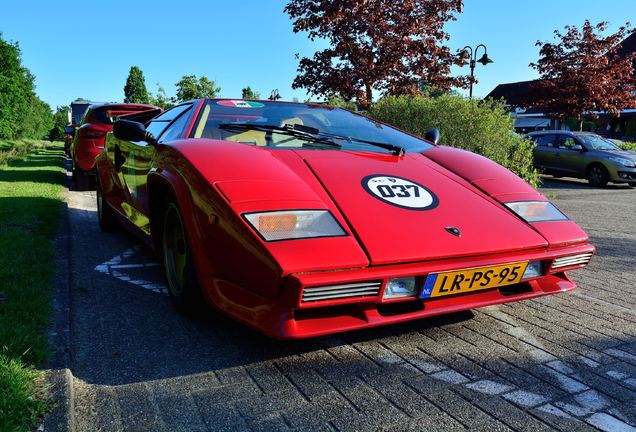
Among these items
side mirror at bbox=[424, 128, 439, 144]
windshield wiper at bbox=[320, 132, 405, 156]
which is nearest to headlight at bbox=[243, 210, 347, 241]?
windshield wiper at bbox=[320, 132, 405, 156]

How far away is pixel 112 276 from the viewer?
12.0 feet

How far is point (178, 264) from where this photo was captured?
9.77 ft

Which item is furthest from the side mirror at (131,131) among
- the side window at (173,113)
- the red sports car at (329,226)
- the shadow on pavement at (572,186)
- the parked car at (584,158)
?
the parked car at (584,158)

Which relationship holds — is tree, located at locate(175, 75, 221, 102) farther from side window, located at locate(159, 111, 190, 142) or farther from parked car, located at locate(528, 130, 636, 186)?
side window, located at locate(159, 111, 190, 142)

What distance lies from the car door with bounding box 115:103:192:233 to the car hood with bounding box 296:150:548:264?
3.32 feet

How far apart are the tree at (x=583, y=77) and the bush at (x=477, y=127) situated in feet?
37.2

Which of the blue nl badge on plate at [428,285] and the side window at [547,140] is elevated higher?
the side window at [547,140]

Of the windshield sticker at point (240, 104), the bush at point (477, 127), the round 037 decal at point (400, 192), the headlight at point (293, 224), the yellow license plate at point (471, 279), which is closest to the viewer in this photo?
the headlight at point (293, 224)

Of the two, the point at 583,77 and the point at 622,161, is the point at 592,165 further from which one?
the point at 583,77

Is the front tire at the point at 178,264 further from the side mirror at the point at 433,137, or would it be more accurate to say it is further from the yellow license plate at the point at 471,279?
the side mirror at the point at 433,137

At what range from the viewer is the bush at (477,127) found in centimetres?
884

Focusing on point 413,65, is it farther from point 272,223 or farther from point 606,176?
point 272,223

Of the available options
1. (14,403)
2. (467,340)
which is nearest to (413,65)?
(467,340)

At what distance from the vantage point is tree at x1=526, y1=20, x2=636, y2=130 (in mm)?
18859
